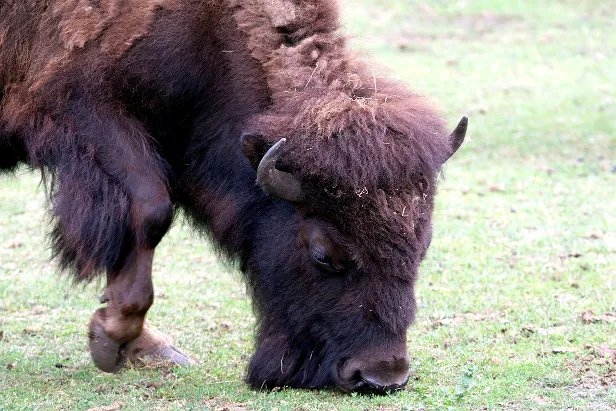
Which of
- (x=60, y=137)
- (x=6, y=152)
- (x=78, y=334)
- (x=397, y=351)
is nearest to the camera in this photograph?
(x=397, y=351)

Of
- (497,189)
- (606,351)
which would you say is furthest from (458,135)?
(497,189)

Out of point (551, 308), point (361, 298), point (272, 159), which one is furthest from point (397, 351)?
point (551, 308)

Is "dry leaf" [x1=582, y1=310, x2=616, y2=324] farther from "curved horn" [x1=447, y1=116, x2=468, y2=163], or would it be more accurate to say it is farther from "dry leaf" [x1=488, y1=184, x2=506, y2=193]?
"dry leaf" [x1=488, y1=184, x2=506, y2=193]

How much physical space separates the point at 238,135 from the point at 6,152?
162 cm

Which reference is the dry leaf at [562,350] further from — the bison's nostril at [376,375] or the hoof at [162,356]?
the hoof at [162,356]

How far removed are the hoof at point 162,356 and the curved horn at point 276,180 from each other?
5.46 feet

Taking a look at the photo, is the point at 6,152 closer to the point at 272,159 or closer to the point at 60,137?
the point at 60,137

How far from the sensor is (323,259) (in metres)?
5.29

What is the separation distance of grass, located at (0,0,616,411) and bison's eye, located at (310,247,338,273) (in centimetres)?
70

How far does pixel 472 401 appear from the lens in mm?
5305

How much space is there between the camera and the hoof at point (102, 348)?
5.66 m

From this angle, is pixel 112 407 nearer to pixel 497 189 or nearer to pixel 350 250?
pixel 350 250

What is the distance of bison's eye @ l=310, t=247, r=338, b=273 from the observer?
17.3 feet

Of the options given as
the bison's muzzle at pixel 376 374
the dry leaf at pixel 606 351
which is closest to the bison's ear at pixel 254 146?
the bison's muzzle at pixel 376 374
